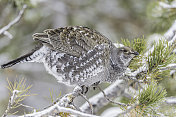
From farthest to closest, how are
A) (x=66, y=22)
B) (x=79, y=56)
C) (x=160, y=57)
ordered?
(x=66, y=22) → (x=79, y=56) → (x=160, y=57)

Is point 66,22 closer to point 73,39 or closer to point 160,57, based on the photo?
point 73,39

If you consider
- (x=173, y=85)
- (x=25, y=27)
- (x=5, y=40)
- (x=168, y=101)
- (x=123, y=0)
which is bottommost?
(x=168, y=101)

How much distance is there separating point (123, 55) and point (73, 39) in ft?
2.03

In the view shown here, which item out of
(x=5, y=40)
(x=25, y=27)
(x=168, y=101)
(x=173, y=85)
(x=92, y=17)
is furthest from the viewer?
(x=92, y=17)

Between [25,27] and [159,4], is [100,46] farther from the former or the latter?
[25,27]

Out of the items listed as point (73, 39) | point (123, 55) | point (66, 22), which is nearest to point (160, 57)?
point (123, 55)

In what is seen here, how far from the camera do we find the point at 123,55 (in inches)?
115

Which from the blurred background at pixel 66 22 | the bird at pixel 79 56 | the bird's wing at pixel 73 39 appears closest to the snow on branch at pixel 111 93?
the bird at pixel 79 56

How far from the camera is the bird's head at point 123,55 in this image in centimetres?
281

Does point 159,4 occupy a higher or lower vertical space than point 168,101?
higher

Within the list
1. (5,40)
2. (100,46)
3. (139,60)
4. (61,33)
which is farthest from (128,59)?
(5,40)

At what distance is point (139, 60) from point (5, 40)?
3.85 m

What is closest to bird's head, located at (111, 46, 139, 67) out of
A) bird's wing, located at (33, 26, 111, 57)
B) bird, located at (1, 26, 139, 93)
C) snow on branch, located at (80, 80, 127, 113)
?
bird, located at (1, 26, 139, 93)

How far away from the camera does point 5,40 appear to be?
578 centimetres
